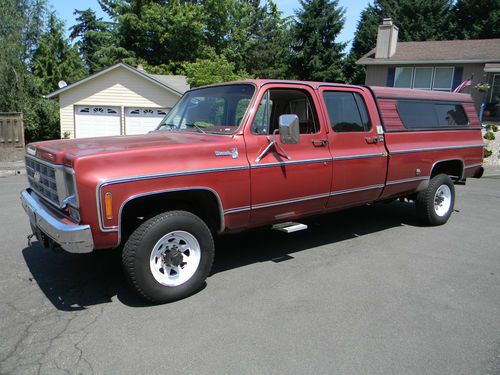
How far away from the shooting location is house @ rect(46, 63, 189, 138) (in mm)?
20359

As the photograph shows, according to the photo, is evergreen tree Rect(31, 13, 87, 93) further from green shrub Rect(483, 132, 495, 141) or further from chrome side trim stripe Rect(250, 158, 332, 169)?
chrome side trim stripe Rect(250, 158, 332, 169)

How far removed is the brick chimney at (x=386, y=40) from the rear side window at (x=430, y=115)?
21.0 metres

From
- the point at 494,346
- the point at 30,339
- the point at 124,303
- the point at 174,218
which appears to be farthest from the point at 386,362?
the point at 30,339

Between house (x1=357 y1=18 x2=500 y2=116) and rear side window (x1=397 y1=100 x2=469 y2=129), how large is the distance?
714 inches

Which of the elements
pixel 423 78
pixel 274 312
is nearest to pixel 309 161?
pixel 274 312

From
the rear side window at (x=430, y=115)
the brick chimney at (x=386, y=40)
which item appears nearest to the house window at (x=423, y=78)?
the brick chimney at (x=386, y=40)

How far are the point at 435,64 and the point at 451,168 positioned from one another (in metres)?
20.4

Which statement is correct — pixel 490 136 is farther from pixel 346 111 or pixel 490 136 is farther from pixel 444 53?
pixel 346 111

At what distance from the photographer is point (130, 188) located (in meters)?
3.52

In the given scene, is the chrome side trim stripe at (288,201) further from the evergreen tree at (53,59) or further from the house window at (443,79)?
the evergreen tree at (53,59)

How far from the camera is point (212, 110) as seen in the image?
4.87 meters

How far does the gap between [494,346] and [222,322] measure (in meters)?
2.16

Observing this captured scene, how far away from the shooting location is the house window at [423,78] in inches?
990

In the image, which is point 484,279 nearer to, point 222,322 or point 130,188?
point 222,322
